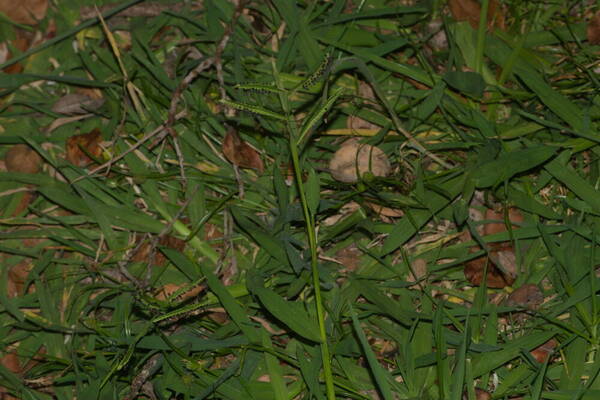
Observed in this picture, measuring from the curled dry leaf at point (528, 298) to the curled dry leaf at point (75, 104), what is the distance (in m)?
1.41

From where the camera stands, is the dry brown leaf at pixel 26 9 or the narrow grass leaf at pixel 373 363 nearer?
the narrow grass leaf at pixel 373 363

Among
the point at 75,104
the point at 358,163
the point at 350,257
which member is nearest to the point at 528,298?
the point at 350,257

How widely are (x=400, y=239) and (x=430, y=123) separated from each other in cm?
38

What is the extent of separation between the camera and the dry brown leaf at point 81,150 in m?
2.17

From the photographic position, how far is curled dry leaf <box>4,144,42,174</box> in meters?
2.18

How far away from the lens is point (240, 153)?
6.66ft

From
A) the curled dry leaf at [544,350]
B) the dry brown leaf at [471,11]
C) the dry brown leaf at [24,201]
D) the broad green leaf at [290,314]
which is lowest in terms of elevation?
the curled dry leaf at [544,350]

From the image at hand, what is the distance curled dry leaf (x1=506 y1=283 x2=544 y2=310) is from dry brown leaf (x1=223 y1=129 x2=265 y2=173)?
81cm

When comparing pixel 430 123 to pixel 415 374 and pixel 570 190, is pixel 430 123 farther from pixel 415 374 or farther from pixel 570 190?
pixel 415 374

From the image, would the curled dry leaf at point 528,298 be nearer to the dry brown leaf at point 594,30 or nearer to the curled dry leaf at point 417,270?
the curled dry leaf at point 417,270

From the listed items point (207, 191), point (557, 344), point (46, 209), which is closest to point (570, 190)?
point (557, 344)

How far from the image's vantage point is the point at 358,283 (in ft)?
6.17

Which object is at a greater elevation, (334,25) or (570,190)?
(334,25)

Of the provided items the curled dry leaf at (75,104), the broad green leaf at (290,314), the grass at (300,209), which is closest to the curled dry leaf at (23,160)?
the grass at (300,209)
